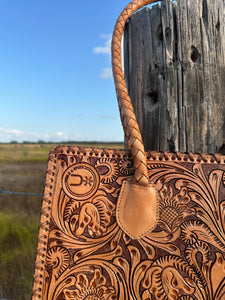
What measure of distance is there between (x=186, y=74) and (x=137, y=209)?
1.73 ft

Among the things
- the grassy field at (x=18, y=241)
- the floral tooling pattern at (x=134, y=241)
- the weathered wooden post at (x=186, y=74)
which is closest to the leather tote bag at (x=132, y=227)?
the floral tooling pattern at (x=134, y=241)

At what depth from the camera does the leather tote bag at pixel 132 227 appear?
0.61 metres

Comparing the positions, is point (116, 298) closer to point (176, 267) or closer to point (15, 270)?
point (176, 267)

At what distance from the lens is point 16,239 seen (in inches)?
148

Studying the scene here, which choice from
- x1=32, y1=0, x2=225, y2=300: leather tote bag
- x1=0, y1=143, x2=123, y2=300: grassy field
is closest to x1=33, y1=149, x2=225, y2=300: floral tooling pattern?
x1=32, y1=0, x2=225, y2=300: leather tote bag

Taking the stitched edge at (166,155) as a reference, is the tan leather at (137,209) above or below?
below

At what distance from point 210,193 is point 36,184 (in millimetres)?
6637

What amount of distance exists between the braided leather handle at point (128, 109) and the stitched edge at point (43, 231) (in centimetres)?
24

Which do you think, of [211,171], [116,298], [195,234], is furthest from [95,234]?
[211,171]

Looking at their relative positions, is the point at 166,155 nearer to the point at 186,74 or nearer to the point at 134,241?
the point at 134,241

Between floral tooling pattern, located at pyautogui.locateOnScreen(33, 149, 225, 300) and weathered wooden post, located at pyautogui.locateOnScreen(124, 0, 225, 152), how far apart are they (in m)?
0.21

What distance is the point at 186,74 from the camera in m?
0.83

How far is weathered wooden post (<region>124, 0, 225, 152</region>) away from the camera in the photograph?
830 millimetres

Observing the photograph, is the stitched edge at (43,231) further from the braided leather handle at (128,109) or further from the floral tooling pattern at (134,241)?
the braided leather handle at (128,109)
